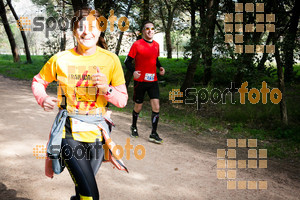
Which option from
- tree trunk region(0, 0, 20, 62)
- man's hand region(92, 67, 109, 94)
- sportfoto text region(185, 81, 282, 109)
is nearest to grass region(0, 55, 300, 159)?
sportfoto text region(185, 81, 282, 109)

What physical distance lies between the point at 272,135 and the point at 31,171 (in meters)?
6.82

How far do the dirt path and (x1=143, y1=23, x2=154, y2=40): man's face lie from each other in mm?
2376

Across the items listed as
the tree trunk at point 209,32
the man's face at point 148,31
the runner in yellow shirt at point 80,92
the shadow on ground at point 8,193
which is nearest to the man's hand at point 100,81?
the runner in yellow shirt at point 80,92

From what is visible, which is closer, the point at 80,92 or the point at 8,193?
the point at 80,92

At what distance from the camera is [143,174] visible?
4.75 m

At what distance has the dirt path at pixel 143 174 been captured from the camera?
13.2 ft

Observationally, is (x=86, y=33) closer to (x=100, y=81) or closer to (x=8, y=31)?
(x=100, y=81)

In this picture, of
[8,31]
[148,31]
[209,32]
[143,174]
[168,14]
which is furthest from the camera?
[8,31]

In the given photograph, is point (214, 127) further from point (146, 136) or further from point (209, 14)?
point (209, 14)

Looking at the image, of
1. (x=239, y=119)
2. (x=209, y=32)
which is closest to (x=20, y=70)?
(x=209, y=32)

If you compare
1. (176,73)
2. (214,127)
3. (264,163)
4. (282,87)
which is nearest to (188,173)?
(264,163)

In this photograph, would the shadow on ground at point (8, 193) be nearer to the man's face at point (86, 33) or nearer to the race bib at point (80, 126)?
the race bib at point (80, 126)

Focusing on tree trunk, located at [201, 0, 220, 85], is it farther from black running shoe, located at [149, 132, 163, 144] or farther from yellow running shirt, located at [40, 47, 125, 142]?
yellow running shirt, located at [40, 47, 125, 142]

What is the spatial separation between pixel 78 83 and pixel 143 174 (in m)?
2.75
